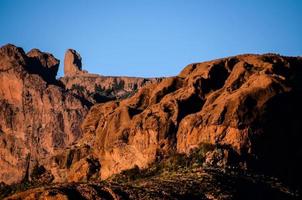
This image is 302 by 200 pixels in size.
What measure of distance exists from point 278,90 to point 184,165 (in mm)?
15673

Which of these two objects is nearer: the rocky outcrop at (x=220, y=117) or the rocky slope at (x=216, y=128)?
the rocky slope at (x=216, y=128)

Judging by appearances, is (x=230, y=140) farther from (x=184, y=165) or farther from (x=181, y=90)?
(x=181, y=90)

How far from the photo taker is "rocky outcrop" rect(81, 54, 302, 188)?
13012 cm

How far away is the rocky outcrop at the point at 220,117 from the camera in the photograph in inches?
5123

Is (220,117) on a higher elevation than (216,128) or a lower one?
higher

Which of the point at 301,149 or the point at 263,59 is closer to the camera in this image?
the point at 301,149

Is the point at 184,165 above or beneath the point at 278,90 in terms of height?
beneath

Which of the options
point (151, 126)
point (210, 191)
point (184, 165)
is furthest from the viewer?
point (151, 126)

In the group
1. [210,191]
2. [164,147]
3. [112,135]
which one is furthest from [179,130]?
[210,191]

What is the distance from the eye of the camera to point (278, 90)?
13238cm

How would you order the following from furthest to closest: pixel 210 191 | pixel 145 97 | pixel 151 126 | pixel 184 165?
pixel 145 97 < pixel 151 126 < pixel 184 165 < pixel 210 191

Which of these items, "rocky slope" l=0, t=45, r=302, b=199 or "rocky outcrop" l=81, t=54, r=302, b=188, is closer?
"rocky slope" l=0, t=45, r=302, b=199

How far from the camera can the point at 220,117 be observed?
130 metres

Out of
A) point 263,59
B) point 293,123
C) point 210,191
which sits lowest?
point 210,191
